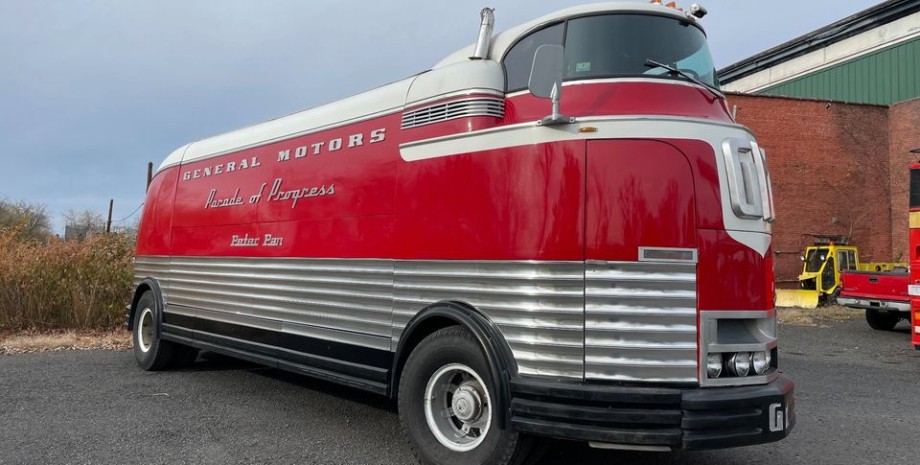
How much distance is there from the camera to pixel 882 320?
13.8 meters

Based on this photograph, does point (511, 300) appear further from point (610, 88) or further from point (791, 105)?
point (791, 105)

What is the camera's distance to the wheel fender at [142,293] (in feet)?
25.3

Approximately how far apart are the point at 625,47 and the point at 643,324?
1.76 metres

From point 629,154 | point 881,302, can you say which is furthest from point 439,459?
point 881,302

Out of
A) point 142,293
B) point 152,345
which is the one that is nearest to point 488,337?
point 152,345

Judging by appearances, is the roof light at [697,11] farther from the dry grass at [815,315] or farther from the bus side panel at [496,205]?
the dry grass at [815,315]

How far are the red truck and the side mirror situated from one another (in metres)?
11.8

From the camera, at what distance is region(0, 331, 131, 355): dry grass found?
10.2m

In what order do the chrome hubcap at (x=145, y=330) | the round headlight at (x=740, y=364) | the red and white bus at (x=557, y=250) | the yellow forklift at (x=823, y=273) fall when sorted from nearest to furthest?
the red and white bus at (x=557, y=250) → the round headlight at (x=740, y=364) → the chrome hubcap at (x=145, y=330) → the yellow forklift at (x=823, y=273)

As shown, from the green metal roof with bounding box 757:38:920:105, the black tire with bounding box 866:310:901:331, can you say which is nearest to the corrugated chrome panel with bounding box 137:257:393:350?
the black tire with bounding box 866:310:901:331

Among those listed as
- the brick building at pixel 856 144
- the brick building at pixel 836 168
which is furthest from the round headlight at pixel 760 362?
the brick building at pixel 836 168

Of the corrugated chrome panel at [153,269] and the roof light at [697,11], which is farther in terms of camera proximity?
the corrugated chrome panel at [153,269]

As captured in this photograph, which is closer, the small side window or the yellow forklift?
the small side window

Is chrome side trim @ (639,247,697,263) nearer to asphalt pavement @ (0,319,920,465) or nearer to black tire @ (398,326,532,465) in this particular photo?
black tire @ (398,326,532,465)
